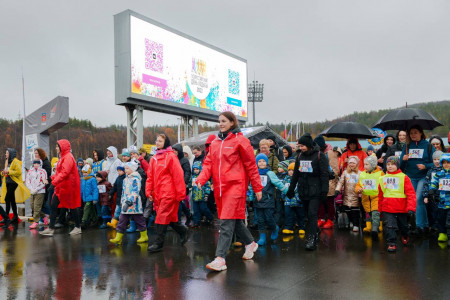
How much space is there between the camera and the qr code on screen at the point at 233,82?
2707 centimetres

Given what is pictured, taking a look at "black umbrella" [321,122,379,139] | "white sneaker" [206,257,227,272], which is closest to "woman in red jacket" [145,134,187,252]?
"white sneaker" [206,257,227,272]

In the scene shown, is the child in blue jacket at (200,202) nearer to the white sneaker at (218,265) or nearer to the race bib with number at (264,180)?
the race bib with number at (264,180)

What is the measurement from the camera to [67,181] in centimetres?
809

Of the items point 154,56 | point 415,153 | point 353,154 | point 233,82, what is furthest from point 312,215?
point 233,82

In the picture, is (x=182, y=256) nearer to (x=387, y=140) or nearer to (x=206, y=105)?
(x=387, y=140)

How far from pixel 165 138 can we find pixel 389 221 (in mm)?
3887

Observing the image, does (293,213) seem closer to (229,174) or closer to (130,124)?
(229,174)

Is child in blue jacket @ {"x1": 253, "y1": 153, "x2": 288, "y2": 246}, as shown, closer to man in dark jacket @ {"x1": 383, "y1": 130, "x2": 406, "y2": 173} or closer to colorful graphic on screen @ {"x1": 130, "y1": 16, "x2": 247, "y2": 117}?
man in dark jacket @ {"x1": 383, "y1": 130, "x2": 406, "y2": 173}

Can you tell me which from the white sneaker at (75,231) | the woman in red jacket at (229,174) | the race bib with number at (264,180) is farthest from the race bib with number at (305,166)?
the white sneaker at (75,231)

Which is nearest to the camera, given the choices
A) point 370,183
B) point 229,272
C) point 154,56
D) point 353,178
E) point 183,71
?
point 229,272

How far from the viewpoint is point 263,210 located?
6.79 meters

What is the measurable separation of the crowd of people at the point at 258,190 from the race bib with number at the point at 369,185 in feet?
0.06

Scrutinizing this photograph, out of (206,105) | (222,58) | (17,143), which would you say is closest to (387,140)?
(206,105)

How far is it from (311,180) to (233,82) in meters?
21.9
